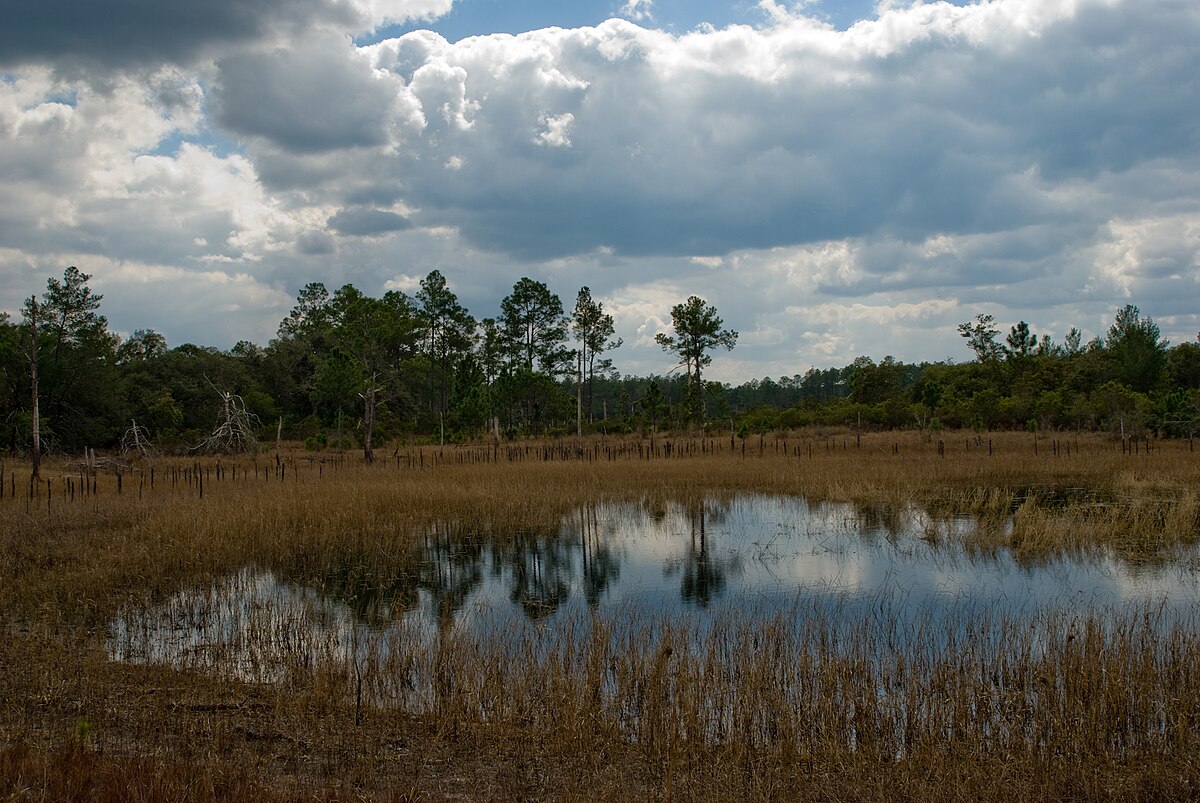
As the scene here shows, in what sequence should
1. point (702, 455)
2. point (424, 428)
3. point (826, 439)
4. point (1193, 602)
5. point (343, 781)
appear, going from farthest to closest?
point (424, 428), point (826, 439), point (702, 455), point (1193, 602), point (343, 781)

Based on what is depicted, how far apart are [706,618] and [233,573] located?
812cm

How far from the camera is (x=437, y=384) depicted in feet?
230

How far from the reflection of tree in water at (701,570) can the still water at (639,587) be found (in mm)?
54

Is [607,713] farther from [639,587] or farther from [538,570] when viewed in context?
[538,570]

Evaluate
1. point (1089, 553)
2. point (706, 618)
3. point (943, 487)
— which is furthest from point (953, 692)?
point (943, 487)

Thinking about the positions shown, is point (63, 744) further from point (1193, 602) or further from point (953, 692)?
point (1193, 602)

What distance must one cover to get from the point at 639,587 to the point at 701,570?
1.61 meters

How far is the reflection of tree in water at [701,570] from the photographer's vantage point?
12.4 meters

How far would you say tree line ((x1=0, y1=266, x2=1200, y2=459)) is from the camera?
41812 mm

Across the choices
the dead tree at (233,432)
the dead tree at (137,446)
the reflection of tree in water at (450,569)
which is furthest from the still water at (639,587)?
the dead tree at (233,432)

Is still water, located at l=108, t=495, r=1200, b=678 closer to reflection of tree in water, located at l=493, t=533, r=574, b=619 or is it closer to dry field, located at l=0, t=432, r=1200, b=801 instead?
reflection of tree in water, located at l=493, t=533, r=574, b=619

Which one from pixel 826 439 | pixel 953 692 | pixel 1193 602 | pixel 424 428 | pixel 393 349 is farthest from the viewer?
pixel 393 349

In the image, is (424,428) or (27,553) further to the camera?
(424,428)

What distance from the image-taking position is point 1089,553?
14.2 meters
